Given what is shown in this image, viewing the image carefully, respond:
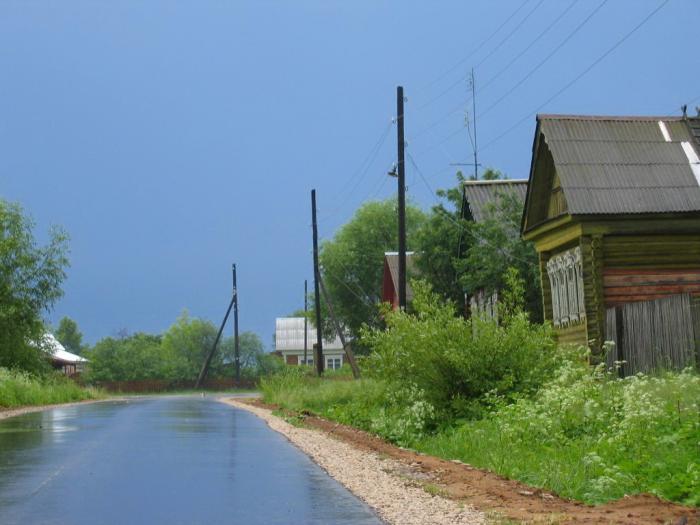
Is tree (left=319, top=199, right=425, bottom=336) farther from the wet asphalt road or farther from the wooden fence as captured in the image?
the wet asphalt road

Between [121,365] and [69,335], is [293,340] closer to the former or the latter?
[121,365]

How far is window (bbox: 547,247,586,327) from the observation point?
2712 cm

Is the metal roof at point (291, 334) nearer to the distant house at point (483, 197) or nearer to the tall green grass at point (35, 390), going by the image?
the tall green grass at point (35, 390)

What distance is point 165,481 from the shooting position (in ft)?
43.1

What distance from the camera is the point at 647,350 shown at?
70.9 feet

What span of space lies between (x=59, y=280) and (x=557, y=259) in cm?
2925

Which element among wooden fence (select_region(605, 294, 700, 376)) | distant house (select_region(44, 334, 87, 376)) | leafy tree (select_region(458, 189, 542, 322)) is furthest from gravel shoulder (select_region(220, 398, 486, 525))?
distant house (select_region(44, 334, 87, 376))

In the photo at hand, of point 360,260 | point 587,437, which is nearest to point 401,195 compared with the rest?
point 587,437

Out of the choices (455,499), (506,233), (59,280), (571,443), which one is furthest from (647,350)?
(59,280)

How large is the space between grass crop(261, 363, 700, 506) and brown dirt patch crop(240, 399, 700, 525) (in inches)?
11.0

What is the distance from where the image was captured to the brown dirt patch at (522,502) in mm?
9180

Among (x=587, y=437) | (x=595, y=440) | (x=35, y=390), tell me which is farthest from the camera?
(x=35, y=390)

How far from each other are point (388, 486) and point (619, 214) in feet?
49.5

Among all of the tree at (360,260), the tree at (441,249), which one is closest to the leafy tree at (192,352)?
the tree at (360,260)
